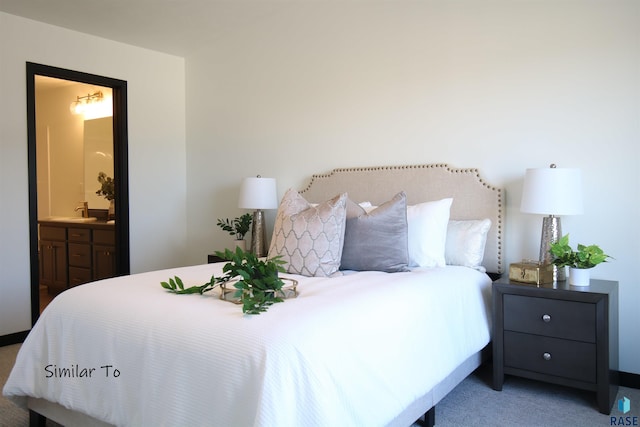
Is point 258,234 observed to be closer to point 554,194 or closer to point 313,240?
point 313,240

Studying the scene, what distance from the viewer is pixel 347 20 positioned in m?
3.75

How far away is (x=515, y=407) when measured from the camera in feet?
8.06

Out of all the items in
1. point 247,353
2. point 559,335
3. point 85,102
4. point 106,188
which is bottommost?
point 559,335

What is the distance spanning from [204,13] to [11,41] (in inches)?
58.3

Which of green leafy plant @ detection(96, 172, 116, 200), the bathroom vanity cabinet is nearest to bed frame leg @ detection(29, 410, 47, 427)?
the bathroom vanity cabinet

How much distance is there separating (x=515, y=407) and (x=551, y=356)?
32cm

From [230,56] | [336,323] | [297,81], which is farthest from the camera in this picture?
[230,56]

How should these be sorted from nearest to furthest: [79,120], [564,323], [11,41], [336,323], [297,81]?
[336,323], [564,323], [11,41], [297,81], [79,120]

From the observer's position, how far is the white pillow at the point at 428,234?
2.90 m

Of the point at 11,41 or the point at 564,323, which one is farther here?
the point at 11,41

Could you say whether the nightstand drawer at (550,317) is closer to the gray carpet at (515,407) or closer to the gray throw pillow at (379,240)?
the gray carpet at (515,407)

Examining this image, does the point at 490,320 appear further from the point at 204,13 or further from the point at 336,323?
the point at 204,13

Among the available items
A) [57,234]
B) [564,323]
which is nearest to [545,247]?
[564,323]

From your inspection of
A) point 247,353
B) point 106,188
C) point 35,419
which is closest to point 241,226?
point 35,419
